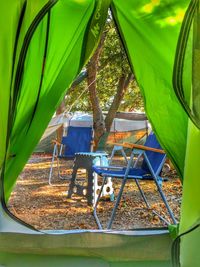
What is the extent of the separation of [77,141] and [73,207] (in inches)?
49.6

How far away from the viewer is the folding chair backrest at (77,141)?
4657mm

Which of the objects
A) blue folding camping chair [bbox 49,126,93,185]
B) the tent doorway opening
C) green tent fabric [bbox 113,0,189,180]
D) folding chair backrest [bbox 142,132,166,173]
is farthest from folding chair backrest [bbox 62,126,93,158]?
green tent fabric [bbox 113,0,189,180]

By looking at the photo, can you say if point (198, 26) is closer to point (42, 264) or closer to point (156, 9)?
point (156, 9)

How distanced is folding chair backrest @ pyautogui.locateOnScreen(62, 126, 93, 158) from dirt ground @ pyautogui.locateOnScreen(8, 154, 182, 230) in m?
0.47

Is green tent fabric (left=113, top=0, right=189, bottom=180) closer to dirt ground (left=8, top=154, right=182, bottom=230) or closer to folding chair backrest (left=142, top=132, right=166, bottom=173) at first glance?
folding chair backrest (left=142, top=132, right=166, bottom=173)

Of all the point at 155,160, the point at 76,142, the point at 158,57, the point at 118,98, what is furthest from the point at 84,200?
the point at 118,98

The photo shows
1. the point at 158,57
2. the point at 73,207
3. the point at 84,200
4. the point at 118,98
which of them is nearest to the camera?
the point at 158,57

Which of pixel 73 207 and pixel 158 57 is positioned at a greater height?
pixel 158 57

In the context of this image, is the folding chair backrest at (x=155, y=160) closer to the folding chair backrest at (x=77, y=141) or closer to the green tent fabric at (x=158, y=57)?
the green tent fabric at (x=158, y=57)

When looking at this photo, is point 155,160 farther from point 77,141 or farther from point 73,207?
point 77,141

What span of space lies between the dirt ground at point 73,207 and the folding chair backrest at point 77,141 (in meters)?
0.47

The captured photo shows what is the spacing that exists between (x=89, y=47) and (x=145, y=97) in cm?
37

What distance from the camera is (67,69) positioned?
1.80 meters

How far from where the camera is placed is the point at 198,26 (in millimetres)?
1148
